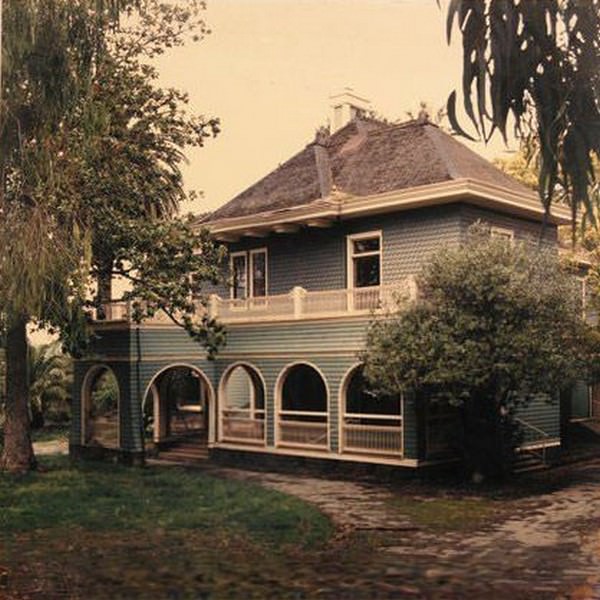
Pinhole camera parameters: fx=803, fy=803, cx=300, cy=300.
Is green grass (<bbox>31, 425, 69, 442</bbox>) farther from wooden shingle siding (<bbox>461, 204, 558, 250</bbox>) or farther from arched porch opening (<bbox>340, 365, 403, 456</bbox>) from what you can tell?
wooden shingle siding (<bbox>461, 204, 558, 250</bbox>)

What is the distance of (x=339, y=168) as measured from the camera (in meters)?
25.7

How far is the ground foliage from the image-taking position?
650 inches

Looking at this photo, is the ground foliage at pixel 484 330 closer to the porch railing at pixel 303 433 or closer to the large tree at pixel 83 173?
the porch railing at pixel 303 433

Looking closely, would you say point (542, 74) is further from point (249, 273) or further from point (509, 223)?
point (249, 273)

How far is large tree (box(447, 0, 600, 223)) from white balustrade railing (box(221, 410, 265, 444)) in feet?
55.1

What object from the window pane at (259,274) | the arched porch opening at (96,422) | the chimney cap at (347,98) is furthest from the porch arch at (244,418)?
the chimney cap at (347,98)

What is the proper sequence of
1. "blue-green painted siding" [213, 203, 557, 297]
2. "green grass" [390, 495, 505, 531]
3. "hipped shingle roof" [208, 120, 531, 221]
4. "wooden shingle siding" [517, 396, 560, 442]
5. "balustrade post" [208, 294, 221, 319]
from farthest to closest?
"balustrade post" [208, 294, 221, 319], "hipped shingle roof" [208, 120, 531, 221], "wooden shingle siding" [517, 396, 560, 442], "blue-green painted siding" [213, 203, 557, 297], "green grass" [390, 495, 505, 531]

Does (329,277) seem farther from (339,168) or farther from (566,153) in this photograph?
(566,153)

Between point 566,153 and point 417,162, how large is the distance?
52.5 feet

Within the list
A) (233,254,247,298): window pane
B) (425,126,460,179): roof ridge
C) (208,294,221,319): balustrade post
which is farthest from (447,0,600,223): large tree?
(233,254,247,298): window pane

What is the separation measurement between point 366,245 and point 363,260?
0.47m

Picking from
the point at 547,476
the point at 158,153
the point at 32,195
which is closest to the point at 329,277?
the point at 158,153

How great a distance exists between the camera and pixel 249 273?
26.4 meters

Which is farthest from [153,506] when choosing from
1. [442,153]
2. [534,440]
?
[442,153]
